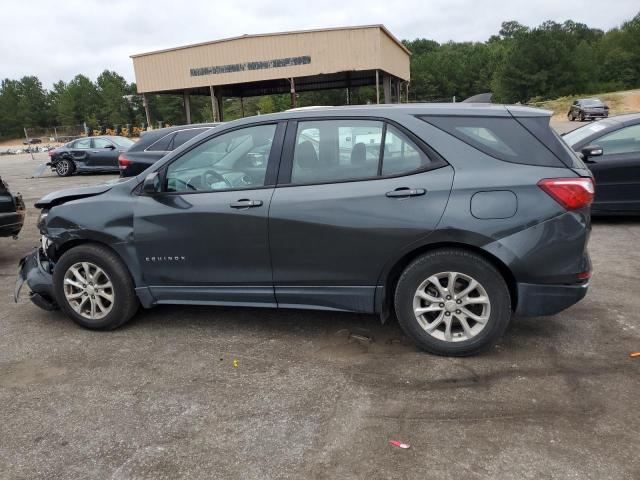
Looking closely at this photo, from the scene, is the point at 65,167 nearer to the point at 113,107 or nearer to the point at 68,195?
the point at 68,195

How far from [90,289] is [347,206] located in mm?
2241

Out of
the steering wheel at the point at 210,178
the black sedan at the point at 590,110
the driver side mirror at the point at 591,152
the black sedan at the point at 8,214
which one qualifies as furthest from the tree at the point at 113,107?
the steering wheel at the point at 210,178

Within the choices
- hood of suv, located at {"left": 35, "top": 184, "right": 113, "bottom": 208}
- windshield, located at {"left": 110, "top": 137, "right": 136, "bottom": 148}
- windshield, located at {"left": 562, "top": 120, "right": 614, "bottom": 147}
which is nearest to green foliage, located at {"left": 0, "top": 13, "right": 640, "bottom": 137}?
windshield, located at {"left": 110, "top": 137, "right": 136, "bottom": 148}

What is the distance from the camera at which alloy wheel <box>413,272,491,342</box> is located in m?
3.50

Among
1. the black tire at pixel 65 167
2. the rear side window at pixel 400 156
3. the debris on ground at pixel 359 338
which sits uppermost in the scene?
the rear side window at pixel 400 156

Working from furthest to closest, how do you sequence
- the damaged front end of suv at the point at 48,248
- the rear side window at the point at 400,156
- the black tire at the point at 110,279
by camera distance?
the damaged front end of suv at the point at 48,248 < the black tire at the point at 110,279 < the rear side window at the point at 400,156

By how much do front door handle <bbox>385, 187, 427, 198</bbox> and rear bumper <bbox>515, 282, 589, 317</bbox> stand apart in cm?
88

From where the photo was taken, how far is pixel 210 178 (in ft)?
13.4

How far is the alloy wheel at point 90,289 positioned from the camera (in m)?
4.29

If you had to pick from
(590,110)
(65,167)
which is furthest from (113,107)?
(65,167)

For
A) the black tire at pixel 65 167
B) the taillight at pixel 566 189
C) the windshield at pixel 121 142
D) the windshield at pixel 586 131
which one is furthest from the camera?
the black tire at pixel 65 167

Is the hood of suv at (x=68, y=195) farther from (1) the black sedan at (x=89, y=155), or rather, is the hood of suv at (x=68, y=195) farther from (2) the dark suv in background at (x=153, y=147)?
(1) the black sedan at (x=89, y=155)

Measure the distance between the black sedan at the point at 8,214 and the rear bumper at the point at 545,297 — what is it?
5.93 m

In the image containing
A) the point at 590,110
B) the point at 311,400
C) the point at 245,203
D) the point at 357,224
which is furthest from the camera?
the point at 590,110
